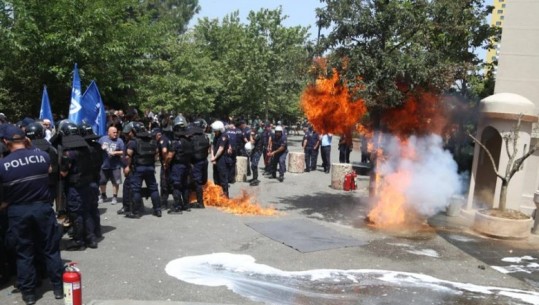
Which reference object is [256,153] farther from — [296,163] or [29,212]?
[29,212]

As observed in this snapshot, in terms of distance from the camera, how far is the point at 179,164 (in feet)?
30.7

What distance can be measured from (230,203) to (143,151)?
2.59 meters

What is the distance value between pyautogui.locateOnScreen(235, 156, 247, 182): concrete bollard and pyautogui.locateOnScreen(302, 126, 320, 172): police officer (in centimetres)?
345

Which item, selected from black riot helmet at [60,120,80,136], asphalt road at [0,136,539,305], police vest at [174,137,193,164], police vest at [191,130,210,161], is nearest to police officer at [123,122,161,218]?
asphalt road at [0,136,539,305]

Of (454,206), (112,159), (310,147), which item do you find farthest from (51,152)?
(310,147)

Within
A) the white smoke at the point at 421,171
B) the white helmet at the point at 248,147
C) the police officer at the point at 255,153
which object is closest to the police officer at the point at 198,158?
the police officer at the point at 255,153

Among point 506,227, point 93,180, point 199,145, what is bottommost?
point 506,227

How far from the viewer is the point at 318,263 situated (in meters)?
6.73

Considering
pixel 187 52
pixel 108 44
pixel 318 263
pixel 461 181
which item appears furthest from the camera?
pixel 187 52

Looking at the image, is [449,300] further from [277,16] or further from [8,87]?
[277,16]

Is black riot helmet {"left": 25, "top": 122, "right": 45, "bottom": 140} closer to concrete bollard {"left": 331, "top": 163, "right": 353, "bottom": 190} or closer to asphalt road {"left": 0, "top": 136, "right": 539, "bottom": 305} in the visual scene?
asphalt road {"left": 0, "top": 136, "right": 539, "bottom": 305}

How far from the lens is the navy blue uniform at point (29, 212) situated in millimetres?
4938

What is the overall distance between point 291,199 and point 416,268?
528 centimetres

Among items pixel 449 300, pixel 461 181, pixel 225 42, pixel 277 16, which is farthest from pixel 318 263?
pixel 225 42
